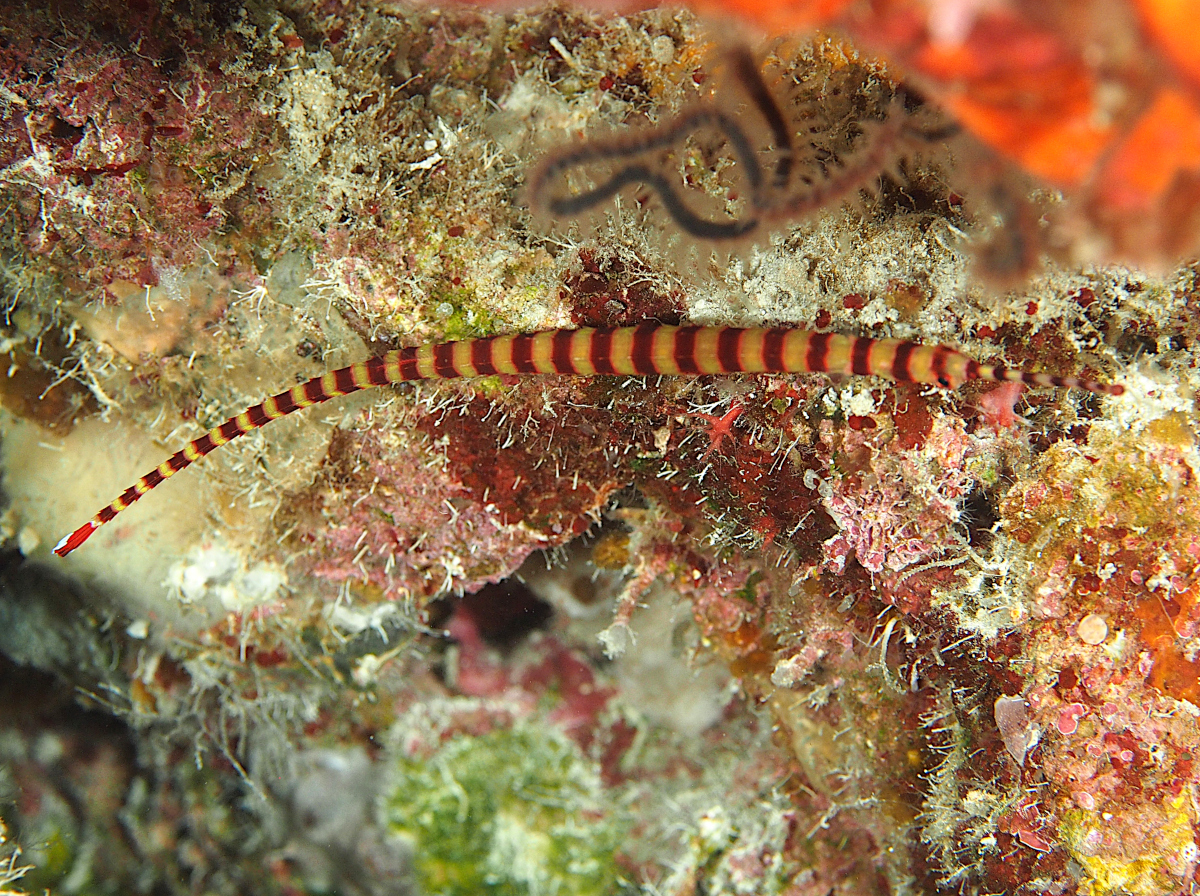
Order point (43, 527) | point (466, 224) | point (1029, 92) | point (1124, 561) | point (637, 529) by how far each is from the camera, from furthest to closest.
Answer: point (43, 527), point (637, 529), point (466, 224), point (1124, 561), point (1029, 92)

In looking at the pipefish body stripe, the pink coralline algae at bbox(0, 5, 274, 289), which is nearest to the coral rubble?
the pink coralline algae at bbox(0, 5, 274, 289)

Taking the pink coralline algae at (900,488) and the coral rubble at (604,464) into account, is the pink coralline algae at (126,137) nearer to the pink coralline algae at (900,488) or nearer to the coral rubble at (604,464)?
the coral rubble at (604,464)

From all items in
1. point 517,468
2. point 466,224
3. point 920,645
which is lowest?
point 920,645

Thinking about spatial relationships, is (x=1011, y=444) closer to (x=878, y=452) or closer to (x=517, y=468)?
(x=878, y=452)

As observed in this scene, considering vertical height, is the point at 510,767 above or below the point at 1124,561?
below

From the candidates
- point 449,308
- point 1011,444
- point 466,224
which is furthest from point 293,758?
point 1011,444

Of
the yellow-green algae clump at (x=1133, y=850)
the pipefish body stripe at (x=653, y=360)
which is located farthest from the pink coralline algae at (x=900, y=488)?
the yellow-green algae clump at (x=1133, y=850)
